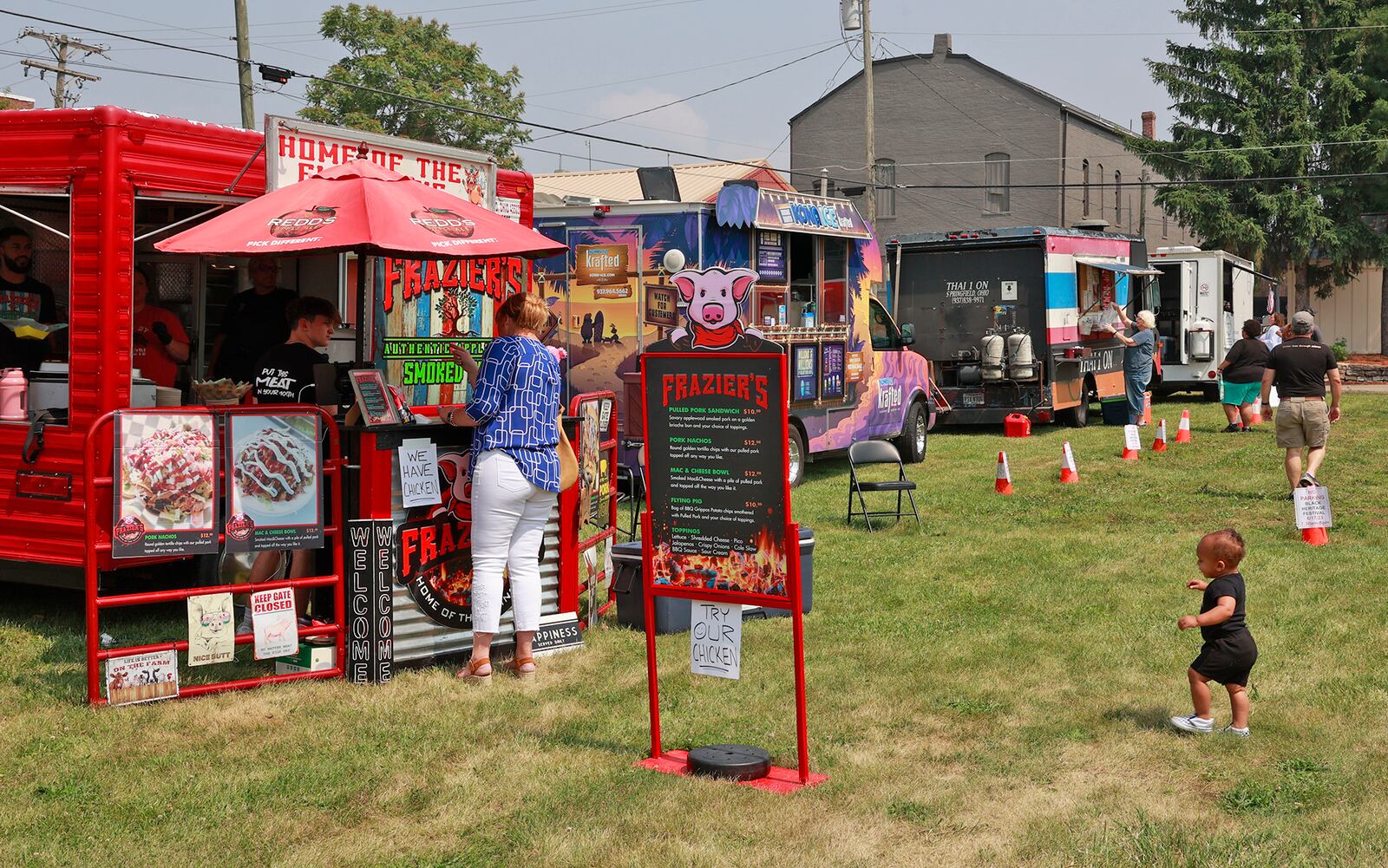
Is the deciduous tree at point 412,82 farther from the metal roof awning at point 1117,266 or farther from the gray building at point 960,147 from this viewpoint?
the metal roof awning at point 1117,266

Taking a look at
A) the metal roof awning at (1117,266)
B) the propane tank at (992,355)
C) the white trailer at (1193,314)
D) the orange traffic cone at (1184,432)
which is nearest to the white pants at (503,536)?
the orange traffic cone at (1184,432)

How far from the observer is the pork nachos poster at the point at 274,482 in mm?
6430

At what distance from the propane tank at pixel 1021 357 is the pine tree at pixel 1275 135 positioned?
2164 centimetres

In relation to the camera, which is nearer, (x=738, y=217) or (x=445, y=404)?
(x=445, y=404)

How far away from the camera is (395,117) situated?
143 feet

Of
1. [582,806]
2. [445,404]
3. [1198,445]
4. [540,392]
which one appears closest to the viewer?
[582,806]

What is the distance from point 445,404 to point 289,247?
3787mm

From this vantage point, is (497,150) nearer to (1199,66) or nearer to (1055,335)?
(1199,66)

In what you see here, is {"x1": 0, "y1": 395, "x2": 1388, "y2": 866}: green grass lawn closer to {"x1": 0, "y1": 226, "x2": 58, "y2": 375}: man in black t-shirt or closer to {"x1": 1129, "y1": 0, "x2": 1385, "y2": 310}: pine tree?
{"x1": 0, "y1": 226, "x2": 58, "y2": 375}: man in black t-shirt

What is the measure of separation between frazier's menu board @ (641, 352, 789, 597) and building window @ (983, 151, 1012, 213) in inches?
1533

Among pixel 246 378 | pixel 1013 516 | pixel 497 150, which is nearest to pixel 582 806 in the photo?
pixel 246 378

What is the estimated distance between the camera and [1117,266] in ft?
67.4

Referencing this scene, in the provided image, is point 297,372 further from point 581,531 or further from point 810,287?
point 810,287

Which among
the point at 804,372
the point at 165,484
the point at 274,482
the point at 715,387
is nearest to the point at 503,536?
the point at 274,482
